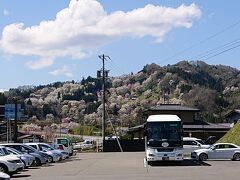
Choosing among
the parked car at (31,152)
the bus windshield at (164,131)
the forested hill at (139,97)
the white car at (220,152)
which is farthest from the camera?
the forested hill at (139,97)

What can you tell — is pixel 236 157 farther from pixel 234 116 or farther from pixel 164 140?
pixel 234 116

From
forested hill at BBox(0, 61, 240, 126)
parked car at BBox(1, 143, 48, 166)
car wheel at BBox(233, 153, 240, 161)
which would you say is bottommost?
car wheel at BBox(233, 153, 240, 161)

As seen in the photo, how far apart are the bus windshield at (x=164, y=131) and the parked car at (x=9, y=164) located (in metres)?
9.46

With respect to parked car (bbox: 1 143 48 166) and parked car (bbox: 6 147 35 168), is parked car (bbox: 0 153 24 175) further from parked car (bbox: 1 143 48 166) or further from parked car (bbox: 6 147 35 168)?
parked car (bbox: 1 143 48 166)

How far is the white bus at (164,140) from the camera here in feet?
102

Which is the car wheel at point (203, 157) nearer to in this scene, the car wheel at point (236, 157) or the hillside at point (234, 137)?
the car wheel at point (236, 157)

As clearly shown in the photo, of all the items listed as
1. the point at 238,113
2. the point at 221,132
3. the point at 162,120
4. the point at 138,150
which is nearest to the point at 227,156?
the point at 162,120

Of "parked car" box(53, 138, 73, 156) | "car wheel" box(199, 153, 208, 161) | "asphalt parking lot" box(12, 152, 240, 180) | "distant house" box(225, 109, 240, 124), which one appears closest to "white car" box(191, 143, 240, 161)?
"car wheel" box(199, 153, 208, 161)

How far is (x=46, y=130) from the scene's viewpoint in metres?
106

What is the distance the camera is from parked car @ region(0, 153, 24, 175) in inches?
966

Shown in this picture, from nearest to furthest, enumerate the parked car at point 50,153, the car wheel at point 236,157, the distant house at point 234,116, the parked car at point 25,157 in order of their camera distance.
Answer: the parked car at point 25,157 → the car wheel at point 236,157 → the parked car at point 50,153 → the distant house at point 234,116

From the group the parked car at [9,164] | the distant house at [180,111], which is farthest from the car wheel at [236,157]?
the distant house at [180,111]

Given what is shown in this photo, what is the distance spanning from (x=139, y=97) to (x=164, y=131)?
473 ft

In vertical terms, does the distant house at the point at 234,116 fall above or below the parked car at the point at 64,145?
above
